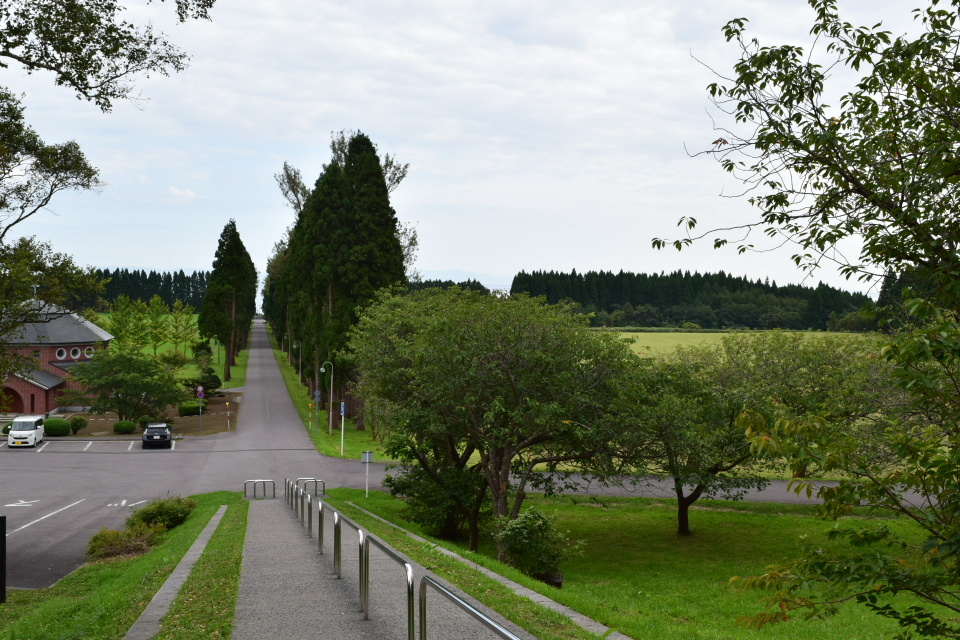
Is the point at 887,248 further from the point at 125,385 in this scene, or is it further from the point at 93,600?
the point at 125,385

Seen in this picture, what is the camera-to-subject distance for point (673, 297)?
129 metres

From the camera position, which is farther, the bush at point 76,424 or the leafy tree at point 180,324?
the leafy tree at point 180,324

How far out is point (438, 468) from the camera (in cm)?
2194

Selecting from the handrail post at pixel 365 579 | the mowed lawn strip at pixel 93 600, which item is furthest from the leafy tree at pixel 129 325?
the handrail post at pixel 365 579

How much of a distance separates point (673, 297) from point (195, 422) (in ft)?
312

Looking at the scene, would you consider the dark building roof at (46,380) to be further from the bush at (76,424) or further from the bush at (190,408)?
the bush at (190,408)

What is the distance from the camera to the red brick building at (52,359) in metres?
52.3

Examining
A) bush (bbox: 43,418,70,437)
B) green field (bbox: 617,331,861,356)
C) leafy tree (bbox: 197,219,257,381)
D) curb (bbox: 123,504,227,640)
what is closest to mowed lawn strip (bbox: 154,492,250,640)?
curb (bbox: 123,504,227,640)

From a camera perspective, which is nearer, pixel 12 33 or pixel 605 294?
pixel 12 33

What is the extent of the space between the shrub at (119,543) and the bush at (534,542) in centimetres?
976

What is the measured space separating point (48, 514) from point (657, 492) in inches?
948

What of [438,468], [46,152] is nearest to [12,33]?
[46,152]

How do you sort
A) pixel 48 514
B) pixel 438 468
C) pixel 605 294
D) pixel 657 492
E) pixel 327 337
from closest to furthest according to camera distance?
pixel 438 468
pixel 48 514
pixel 657 492
pixel 327 337
pixel 605 294

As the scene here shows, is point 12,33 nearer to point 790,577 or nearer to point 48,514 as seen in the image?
Answer: point 790,577
